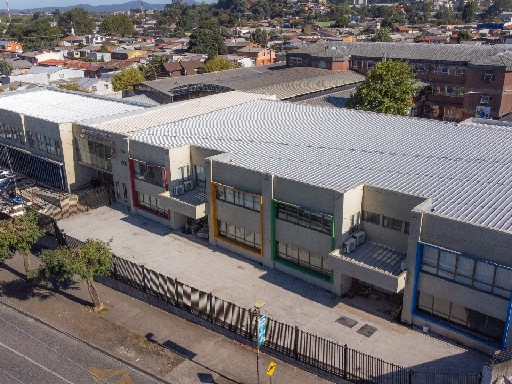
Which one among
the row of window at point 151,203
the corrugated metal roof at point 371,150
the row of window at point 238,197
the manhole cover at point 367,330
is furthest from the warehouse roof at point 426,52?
the manhole cover at point 367,330

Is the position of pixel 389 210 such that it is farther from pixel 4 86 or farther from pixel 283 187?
pixel 4 86

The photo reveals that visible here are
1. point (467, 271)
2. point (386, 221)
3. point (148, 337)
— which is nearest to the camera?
point (467, 271)

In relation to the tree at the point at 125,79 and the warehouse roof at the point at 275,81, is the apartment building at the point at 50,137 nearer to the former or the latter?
the warehouse roof at the point at 275,81

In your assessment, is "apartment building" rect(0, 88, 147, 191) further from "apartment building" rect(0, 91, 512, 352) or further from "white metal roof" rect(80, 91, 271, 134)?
"white metal roof" rect(80, 91, 271, 134)

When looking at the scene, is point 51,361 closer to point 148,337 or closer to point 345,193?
point 148,337

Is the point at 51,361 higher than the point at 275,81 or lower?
lower

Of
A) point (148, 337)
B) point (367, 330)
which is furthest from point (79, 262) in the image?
point (367, 330)
